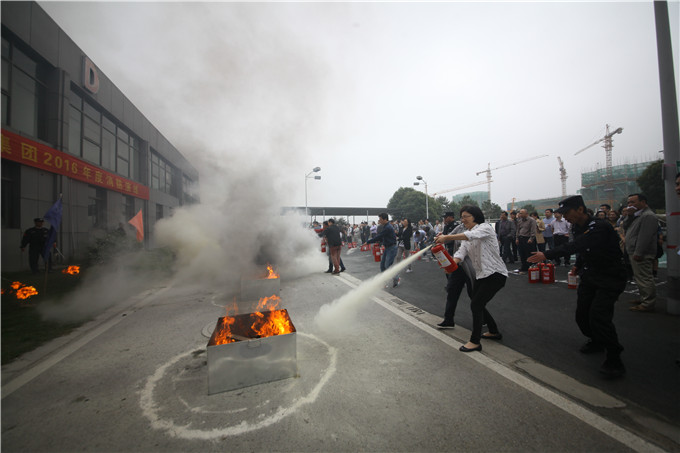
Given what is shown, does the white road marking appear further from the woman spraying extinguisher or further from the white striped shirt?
the white striped shirt

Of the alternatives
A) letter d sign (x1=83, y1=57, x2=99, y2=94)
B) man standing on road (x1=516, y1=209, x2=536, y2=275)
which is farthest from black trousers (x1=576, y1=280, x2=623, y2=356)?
letter d sign (x1=83, y1=57, x2=99, y2=94)

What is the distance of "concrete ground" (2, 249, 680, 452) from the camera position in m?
1.90

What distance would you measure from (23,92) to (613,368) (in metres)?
16.8

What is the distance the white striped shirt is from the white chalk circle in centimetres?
204

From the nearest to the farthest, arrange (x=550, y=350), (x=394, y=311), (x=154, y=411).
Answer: (x=154, y=411) < (x=550, y=350) < (x=394, y=311)

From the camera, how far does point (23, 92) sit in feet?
32.6

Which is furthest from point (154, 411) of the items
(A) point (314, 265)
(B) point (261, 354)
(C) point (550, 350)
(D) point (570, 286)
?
(A) point (314, 265)

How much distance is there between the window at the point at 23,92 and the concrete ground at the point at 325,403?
10853mm

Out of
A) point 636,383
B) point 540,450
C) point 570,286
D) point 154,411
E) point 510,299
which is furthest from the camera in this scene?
point 570,286

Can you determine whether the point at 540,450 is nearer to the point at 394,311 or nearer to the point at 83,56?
the point at 394,311

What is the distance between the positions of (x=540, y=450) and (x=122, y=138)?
20506 millimetres

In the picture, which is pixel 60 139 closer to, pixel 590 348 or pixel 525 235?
pixel 590 348

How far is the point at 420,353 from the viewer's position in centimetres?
320

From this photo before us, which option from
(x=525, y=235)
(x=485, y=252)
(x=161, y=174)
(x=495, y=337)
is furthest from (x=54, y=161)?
(x=525, y=235)
